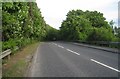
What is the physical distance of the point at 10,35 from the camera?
76.3ft

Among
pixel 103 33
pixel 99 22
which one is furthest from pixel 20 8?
pixel 99 22

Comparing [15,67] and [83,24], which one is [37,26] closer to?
[83,24]

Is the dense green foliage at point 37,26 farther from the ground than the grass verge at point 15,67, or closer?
farther from the ground

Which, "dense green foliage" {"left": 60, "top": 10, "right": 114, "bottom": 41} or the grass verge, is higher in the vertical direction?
"dense green foliage" {"left": 60, "top": 10, "right": 114, "bottom": 41}

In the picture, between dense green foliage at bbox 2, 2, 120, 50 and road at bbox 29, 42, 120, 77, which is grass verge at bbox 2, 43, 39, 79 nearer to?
road at bbox 29, 42, 120, 77

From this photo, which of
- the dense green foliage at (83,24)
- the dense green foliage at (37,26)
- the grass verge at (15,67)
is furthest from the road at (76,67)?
the dense green foliage at (83,24)

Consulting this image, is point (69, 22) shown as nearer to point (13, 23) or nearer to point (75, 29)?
point (75, 29)

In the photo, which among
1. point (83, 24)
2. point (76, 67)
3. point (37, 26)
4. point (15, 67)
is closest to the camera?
point (15, 67)

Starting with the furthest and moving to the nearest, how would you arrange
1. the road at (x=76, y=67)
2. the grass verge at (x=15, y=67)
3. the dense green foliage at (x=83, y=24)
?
the dense green foliage at (x=83, y=24), the road at (x=76, y=67), the grass verge at (x=15, y=67)

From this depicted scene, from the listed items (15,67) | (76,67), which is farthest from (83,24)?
(15,67)

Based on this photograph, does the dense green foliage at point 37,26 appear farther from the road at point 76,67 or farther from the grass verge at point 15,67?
the road at point 76,67

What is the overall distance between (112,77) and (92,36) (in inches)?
1506

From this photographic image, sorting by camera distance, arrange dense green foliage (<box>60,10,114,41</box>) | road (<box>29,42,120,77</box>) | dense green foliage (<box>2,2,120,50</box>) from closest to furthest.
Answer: road (<box>29,42,120,77</box>), dense green foliage (<box>2,2,120,50</box>), dense green foliage (<box>60,10,114,41</box>)

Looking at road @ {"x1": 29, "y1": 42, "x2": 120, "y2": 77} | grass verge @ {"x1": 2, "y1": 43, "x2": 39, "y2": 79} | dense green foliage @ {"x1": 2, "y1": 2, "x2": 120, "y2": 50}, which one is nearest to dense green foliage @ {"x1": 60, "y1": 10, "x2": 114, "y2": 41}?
dense green foliage @ {"x1": 2, "y1": 2, "x2": 120, "y2": 50}
